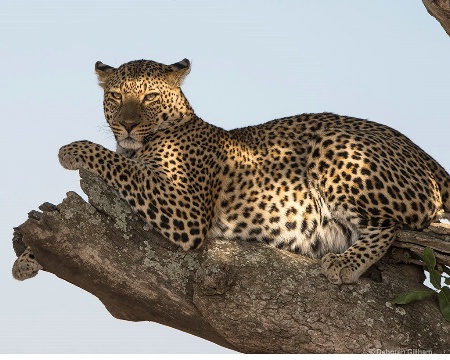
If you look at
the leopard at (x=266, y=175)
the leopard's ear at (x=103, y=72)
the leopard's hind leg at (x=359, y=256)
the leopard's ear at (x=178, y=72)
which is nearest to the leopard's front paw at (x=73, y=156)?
the leopard at (x=266, y=175)

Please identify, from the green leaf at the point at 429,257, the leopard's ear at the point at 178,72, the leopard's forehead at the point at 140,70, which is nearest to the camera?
the green leaf at the point at 429,257

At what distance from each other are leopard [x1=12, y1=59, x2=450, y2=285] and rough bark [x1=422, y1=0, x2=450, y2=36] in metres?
1.64

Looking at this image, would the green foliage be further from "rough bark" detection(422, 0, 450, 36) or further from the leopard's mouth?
the leopard's mouth

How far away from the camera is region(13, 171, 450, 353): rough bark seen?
885cm

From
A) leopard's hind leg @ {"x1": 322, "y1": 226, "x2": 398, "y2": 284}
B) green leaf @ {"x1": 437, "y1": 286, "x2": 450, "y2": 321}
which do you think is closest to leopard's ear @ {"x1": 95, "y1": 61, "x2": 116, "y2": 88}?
leopard's hind leg @ {"x1": 322, "y1": 226, "x2": 398, "y2": 284}

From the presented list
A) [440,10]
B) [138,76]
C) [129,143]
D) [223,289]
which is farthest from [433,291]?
[138,76]

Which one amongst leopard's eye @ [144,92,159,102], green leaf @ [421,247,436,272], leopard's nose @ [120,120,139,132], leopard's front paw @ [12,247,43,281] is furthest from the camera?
leopard's eye @ [144,92,159,102]

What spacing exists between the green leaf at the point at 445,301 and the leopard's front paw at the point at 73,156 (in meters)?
4.55

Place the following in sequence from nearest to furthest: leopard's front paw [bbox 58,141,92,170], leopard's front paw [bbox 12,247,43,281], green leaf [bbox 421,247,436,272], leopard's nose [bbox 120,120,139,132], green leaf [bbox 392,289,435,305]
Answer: green leaf [bbox 392,289,435,305] → green leaf [bbox 421,247,436,272] → leopard's front paw [bbox 12,247,43,281] → leopard's front paw [bbox 58,141,92,170] → leopard's nose [bbox 120,120,139,132]

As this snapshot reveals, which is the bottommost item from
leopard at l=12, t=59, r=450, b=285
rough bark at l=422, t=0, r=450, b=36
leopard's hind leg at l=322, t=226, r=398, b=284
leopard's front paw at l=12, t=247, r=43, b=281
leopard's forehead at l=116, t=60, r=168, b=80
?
leopard's front paw at l=12, t=247, r=43, b=281

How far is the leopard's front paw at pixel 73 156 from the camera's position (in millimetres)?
9438

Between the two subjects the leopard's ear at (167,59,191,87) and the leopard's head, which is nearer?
the leopard's head

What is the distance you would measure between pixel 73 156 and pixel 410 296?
14.1 feet

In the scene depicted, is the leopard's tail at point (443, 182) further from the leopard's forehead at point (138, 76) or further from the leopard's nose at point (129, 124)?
the leopard's nose at point (129, 124)
